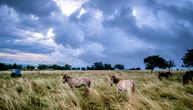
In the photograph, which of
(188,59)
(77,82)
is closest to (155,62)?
(188,59)

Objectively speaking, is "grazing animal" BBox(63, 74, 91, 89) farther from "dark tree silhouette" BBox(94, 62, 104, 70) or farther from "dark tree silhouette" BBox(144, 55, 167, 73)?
"dark tree silhouette" BBox(94, 62, 104, 70)

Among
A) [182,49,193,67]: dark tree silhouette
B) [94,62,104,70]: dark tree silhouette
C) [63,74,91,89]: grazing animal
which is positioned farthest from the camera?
[94,62,104,70]: dark tree silhouette

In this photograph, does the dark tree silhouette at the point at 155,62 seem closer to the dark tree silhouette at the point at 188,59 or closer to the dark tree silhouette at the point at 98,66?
the dark tree silhouette at the point at 188,59

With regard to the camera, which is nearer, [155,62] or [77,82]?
[77,82]

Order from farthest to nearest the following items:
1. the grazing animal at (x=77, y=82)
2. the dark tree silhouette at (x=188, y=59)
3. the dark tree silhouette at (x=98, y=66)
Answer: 1. the dark tree silhouette at (x=98, y=66)
2. the dark tree silhouette at (x=188, y=59)
3. the grazing animal at (x=77, y=82)

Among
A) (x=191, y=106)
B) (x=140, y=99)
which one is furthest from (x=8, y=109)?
(x=191, y=106)

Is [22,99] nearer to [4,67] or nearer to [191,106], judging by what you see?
[191,106]

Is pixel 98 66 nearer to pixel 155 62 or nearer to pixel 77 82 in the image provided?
pixel 155 62

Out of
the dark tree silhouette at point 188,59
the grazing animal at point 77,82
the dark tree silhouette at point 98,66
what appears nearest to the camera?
the grazing animal at point 77,82

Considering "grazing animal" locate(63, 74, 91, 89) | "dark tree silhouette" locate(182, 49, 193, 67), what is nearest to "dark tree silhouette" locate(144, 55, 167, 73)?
"dark tree silhouette" locate(182, 49, 193, 67)

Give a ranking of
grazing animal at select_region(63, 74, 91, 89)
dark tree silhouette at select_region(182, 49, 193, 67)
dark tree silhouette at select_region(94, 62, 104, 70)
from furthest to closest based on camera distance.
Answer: dark tree silhouette at select_region(94, 62, 104, 70)
dark tree silhouette at select_region(182, 49, 193, 67)
grazing animal at select_region(63, 74, 91, 89)

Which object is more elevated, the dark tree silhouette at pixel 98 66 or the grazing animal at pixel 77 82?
the dark tree silhouette at pixel 98 66

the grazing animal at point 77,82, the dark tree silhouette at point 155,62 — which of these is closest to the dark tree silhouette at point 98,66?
the dark tree silhouette at point 155,62

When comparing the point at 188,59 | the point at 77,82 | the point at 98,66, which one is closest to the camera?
the point at 77,82
